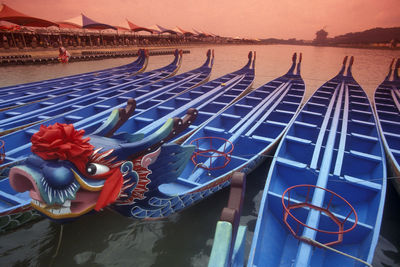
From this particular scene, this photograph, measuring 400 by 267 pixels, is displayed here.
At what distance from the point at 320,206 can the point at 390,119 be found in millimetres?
5989

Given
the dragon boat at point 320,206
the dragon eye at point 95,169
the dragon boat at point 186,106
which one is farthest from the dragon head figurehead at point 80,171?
the dragon boat at point 320,206

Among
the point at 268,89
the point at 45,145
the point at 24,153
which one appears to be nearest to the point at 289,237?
the point at 45,145

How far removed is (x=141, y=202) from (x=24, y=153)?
3250mm

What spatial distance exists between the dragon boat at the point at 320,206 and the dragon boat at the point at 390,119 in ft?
0.78

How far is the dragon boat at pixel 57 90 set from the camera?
758 centimetres

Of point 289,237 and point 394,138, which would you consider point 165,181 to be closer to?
point 289,237

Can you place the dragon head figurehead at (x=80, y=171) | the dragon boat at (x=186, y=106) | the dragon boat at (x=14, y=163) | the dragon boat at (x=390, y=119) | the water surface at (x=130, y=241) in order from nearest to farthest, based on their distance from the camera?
the dragon head figurehead at (x=80, y=171), the dragon boat at (x=14, y=163), the water surface at (x=130, y=241), the dragon boat at (x=390, y=119), the dragon boat at (x=186, y=106)

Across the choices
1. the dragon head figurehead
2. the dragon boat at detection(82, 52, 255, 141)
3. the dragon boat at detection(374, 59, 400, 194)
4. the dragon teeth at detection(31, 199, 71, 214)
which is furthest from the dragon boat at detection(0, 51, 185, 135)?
the dragon boat at detection(374, 59, 400, 194)

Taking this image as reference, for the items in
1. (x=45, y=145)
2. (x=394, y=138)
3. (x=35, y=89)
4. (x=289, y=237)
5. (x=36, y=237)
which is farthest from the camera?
(x=35, y=89)

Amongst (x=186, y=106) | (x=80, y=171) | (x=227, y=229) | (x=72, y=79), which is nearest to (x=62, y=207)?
(x=80, y=171)

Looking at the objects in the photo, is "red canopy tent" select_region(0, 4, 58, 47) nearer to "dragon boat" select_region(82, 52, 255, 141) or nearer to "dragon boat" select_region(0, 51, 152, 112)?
"dragon boat" select_region(0, 51, 152, 112)

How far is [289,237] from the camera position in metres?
3.34

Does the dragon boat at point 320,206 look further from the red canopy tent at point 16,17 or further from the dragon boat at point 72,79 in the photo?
the red canopy tent at point 16,17

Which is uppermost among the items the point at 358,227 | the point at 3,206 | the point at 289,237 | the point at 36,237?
the point at 358,227
